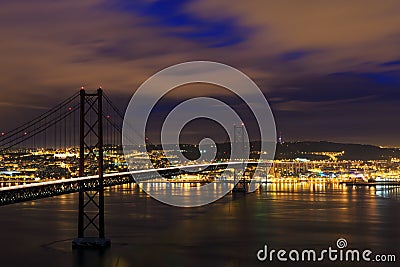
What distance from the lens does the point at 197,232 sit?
2931cm

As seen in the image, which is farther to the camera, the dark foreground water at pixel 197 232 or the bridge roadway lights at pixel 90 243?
the bridge roadway lights at pixel 90 243

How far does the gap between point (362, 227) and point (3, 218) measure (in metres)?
18.8

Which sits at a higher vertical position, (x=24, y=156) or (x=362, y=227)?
(x=24, y=156)

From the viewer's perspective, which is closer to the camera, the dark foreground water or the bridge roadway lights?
the dark foreground water

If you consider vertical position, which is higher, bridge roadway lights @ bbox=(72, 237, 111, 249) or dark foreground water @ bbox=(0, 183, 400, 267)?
bridge roadway lights @ bbox=(72, 237, 111, 249)

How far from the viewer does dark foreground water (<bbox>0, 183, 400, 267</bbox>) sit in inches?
859

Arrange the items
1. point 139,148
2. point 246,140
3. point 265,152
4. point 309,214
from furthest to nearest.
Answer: point 265,152 < point 246,140 < point 139,148 < point 309,214

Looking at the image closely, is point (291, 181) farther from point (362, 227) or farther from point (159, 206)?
point (362, 227)

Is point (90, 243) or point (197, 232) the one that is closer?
point (90, 243)

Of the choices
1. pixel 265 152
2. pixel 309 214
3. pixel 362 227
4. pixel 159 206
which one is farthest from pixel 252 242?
pixel 265 152

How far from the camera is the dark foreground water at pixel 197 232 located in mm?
21812

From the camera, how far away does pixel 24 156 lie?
33844 millimetres

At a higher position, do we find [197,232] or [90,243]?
[90,243]

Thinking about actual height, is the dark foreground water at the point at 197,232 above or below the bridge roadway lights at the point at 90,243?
below
